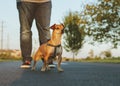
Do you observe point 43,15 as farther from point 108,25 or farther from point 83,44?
point 83,44

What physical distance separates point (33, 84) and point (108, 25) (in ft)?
90.9

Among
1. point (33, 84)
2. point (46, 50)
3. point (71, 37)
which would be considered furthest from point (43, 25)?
point (71, 37)

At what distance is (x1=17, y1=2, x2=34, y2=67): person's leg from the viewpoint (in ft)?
30.2

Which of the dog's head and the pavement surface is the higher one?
the dog's head

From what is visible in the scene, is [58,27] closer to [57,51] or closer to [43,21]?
[57,51]

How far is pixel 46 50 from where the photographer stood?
7.72 meters

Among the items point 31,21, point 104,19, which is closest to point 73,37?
point 104,19

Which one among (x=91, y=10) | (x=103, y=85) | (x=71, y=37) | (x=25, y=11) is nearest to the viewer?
(x=103, y=85)

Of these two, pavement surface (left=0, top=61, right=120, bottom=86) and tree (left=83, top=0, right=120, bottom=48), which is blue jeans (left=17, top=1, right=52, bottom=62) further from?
tree (left=83, top=0, right=120, bottom=48)

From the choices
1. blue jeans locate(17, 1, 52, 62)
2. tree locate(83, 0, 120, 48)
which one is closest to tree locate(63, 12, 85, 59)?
tree locate(83, 0, 120, 48)

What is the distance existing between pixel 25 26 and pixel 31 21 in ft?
0.66

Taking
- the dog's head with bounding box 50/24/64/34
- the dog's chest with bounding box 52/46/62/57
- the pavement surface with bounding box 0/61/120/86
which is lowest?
the pavement surface with bounding box 0/61/120/86

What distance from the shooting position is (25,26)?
9.30 metres

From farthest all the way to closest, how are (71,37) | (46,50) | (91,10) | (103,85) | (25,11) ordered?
(71,37) → (91,10) → (25,11) → (46,50) → (103,85)
